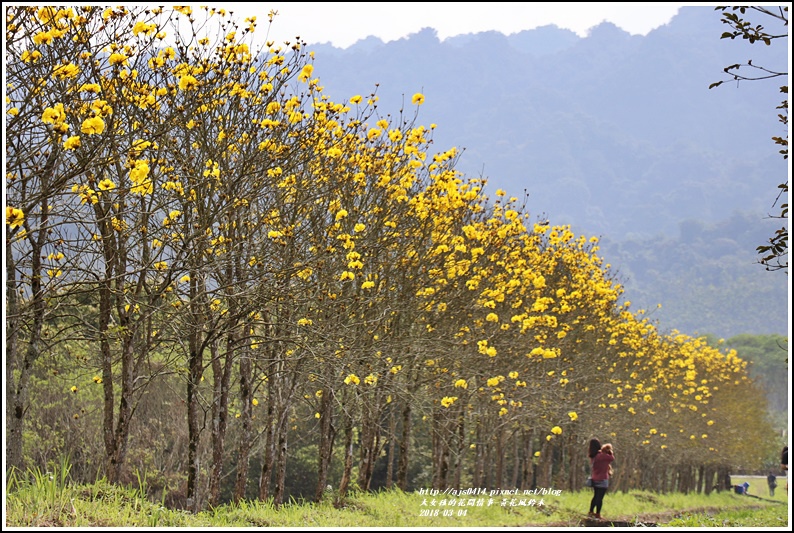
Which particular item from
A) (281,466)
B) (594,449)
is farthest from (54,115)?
(594,449)

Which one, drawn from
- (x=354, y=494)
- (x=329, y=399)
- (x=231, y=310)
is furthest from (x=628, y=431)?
(x=231, y=310)

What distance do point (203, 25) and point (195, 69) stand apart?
713 millimetres

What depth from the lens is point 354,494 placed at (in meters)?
16.5

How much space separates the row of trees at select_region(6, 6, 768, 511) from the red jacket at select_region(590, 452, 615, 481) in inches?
64.1

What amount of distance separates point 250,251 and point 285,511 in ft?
12.7

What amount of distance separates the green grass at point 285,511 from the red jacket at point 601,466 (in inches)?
72.0

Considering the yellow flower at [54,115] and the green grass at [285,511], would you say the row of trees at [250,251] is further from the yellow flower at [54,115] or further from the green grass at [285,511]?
the green grass at [285,511]

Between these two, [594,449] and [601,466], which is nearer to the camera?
[601,466]

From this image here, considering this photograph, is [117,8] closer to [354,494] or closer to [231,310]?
[231,310]

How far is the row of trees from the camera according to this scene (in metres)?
7.46

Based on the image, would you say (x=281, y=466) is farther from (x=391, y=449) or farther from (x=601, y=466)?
(x=391, y=449)

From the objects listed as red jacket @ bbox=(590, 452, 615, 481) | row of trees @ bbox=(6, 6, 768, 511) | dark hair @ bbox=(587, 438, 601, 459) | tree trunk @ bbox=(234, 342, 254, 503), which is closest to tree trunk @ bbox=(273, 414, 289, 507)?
row of trees @ bbox=(6, 6, 768, 511)

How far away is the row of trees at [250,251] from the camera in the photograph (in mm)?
7457

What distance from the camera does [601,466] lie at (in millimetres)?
15352
